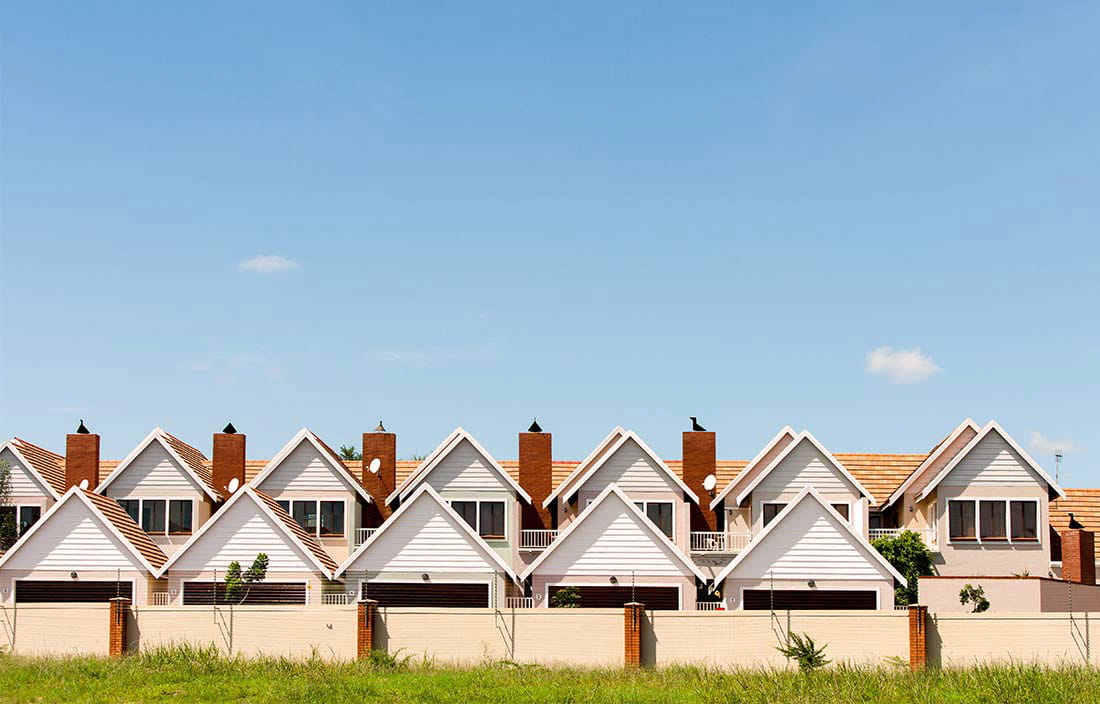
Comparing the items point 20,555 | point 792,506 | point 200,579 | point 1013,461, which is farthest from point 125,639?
point 1013,461

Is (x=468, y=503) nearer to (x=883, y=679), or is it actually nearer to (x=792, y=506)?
(x=792, y=506)

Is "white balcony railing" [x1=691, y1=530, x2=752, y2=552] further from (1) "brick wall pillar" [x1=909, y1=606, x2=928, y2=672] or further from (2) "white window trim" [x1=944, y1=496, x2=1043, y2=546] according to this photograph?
(1) "brick wall pillar" [x1=909, y1=606, x2=928, y2=672]

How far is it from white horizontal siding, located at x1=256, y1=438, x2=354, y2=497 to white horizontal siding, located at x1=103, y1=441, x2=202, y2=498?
2649 mm

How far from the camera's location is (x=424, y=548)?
41406 mm

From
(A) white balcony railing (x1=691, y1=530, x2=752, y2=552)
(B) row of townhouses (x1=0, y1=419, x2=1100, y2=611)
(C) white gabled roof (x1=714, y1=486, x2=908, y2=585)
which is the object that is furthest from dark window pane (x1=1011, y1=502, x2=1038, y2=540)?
(A) white balcony railing (x1=691, y1=530, x2=752, y2=552)

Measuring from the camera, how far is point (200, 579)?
41.1 meters

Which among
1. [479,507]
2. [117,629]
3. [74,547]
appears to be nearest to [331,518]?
[479,507]

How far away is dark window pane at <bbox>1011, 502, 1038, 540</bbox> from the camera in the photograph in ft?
147

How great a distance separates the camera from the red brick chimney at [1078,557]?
44312 millimetres

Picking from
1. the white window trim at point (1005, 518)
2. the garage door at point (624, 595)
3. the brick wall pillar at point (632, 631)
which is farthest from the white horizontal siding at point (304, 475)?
the white window trim at point (1005, 518)

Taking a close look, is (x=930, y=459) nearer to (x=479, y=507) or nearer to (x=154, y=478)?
(x=479, y=507)

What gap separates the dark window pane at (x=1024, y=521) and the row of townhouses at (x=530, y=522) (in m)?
0.05

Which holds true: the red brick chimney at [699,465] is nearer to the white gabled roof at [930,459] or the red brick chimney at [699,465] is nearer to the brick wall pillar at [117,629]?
the white gabled roof at [930,459]

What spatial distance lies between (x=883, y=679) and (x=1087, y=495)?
22.9m
